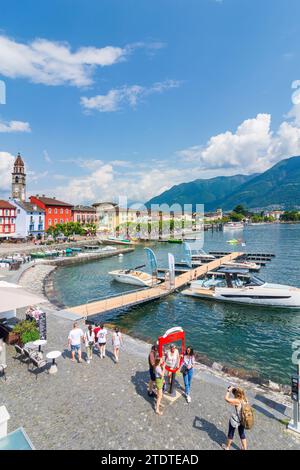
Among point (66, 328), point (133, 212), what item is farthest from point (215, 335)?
point (133, 212)

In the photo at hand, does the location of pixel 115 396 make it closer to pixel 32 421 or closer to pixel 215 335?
pixel 32 421

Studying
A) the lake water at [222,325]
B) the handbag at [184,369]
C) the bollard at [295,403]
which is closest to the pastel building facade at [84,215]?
the lake water at [222,325]

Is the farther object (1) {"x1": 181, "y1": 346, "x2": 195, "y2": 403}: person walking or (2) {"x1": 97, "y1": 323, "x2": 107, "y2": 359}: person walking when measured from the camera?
(2) {"x1": 97, "y1": 323, "x2": 107, "y2": 359}: person walking

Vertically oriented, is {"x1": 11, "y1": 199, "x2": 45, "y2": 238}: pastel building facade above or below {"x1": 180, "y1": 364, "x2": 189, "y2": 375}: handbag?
above

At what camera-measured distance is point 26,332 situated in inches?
508

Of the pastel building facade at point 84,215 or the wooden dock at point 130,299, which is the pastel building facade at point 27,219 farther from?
the wooden dock at point 130,299

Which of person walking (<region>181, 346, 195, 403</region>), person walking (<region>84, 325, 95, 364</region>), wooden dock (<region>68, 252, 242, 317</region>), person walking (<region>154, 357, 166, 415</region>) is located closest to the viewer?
person walking (<region>154, 357, 166, 415</region>)

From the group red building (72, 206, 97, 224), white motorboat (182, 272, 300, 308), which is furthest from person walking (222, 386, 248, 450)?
red building (72, 206, 97, 224)

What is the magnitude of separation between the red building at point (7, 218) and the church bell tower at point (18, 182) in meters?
13.4

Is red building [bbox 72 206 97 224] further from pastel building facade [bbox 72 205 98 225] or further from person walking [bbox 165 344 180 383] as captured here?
person walking [bbox 165 344 180 383]

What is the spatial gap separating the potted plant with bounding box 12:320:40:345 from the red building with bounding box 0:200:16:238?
78.7 metres

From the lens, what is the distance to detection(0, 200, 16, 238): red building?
8331 cm

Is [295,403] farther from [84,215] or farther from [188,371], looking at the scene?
[84,215]

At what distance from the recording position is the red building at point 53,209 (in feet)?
326
